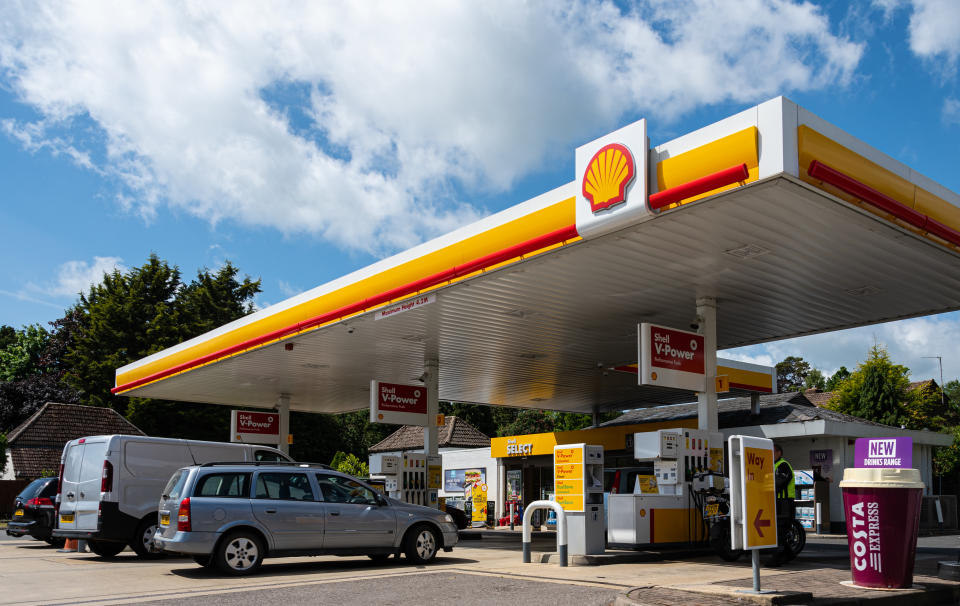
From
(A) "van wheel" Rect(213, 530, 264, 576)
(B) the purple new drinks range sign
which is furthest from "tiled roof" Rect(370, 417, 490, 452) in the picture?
(B) the purple new drinks range sign

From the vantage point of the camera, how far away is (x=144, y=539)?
13688 millimetres

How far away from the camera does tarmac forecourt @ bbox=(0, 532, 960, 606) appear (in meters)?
8.38

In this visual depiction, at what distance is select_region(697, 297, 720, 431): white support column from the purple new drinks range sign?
5022mm

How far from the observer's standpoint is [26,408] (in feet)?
144

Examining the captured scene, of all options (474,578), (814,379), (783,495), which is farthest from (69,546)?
(814,379)

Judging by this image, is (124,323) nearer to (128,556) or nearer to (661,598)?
(128,556)

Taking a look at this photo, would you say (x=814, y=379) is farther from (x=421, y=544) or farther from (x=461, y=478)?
(x=421, y=544)

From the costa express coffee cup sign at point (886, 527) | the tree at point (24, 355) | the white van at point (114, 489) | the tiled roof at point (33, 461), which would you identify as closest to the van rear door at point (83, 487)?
the white van at point (114, 489)

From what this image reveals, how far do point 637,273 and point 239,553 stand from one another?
276 inches

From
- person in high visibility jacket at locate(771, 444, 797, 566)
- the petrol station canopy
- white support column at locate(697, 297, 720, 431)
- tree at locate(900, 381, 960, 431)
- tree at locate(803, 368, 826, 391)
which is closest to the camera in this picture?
the petrol station canopy

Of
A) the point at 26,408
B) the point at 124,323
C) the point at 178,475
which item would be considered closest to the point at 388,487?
the point at 178,475

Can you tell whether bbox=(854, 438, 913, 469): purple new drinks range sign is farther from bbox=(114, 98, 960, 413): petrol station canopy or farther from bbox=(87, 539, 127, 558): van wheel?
bbox=(87, 539, 127, 558): van wheel

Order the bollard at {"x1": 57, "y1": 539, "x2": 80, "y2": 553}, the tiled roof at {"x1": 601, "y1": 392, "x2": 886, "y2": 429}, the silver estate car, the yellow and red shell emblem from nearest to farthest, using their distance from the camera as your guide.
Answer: the yellow and red shell emblem
the silver estate car
the bollard at {"x1": 57, "y1": 539, "x2": 80, "y2": 553}
the tiled roof at {"x1": 601, "y1": 392, "x2": 886, "y2": 429}

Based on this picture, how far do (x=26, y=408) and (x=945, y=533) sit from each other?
41408 millimetres
